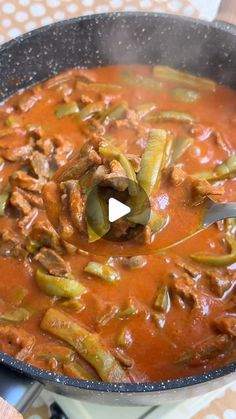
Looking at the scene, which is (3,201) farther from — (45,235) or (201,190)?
(201,190)

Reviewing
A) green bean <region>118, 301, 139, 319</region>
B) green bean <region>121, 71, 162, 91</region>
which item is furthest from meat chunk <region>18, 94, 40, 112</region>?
green bean <region>118, 301, 139, 319</region>

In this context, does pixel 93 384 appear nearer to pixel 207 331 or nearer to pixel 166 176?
pixel 207 331

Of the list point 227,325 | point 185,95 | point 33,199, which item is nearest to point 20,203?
point 33,199

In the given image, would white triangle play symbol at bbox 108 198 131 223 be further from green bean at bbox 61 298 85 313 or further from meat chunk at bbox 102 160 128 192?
green bean at bbox 61 298 85 313

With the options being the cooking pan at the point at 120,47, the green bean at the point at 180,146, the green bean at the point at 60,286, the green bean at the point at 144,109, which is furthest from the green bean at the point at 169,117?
the green bean at the point at 60,286

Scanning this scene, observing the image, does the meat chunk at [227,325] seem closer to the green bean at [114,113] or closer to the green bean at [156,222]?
the green bean at [156,222]
